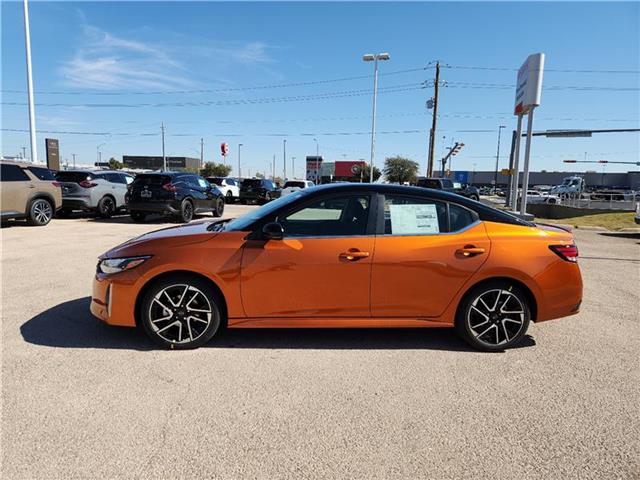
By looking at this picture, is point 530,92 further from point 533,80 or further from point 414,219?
point 414,219

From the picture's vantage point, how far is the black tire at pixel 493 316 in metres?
4.03

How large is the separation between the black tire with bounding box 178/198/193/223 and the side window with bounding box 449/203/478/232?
11.2 m

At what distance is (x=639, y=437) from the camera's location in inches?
109

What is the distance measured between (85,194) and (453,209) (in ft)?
45.1

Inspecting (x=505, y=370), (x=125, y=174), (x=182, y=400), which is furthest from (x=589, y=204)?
(x=182, y=400)

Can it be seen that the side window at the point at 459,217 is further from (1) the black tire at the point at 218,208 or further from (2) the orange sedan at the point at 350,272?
(1) the black tire at the point at 218,208

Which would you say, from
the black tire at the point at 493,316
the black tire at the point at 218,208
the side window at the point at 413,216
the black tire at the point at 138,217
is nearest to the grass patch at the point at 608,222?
the black tire at the point at 218,208

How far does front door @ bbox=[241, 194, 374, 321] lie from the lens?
383 cm

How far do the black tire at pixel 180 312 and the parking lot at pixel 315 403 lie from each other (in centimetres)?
13

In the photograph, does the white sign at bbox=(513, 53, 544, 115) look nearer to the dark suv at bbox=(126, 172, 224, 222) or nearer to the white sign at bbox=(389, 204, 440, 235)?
the dark suv at bbox=(126, 172, 224, 222)

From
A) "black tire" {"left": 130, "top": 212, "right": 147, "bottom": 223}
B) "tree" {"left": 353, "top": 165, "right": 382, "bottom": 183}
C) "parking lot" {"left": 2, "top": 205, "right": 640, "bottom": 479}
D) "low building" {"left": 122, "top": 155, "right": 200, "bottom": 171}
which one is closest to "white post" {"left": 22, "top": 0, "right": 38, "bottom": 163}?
"black tire" {"left": 130, "top": 212, "right": 147, "bottom": 223}

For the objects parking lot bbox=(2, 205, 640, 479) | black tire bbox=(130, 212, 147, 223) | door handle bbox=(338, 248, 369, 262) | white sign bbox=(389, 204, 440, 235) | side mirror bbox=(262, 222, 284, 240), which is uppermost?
Result: white sign bbox=(389, 204, 440, 235)

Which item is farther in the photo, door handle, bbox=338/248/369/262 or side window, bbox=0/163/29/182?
side window, bbox=0/163/29/182

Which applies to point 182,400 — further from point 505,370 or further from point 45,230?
point 45,230
